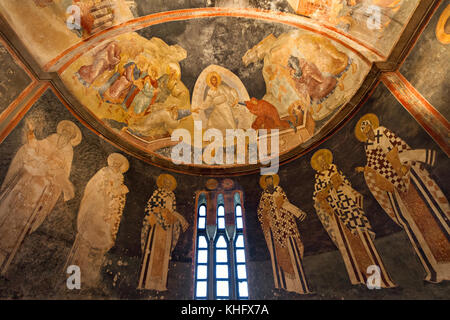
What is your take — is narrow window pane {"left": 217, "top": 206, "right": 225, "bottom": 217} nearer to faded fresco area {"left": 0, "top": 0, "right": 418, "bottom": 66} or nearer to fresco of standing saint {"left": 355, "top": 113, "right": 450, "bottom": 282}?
fresco of standing saint {"left": 355, "top": 113, "right": 450, "bottom": 282}

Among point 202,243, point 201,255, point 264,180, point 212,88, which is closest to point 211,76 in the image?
point 212,88

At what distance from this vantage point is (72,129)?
7.21 metres

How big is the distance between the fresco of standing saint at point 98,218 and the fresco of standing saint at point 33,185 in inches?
22.5

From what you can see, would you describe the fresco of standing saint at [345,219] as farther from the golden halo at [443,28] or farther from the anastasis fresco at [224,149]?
the golden halo at [443,28]

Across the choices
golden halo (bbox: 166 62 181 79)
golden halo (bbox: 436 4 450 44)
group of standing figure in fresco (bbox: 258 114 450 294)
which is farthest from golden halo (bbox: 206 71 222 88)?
golden halo (bbox: 436 4 450 44)

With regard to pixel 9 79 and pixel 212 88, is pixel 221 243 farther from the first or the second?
pixel 9 79

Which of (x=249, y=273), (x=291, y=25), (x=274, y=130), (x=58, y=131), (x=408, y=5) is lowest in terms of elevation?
(x=249, y=273)

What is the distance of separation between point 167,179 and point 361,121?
5.69 meters

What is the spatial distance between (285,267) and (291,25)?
20.7ft

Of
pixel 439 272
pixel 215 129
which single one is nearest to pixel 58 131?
pixel 215 129

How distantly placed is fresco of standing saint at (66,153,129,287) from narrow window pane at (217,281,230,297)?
2.93 metres

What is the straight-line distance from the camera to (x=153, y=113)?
8.84m

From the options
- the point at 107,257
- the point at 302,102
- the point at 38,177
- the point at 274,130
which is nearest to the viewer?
the point at 38,177

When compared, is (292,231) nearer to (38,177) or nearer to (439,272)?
(439,272)
